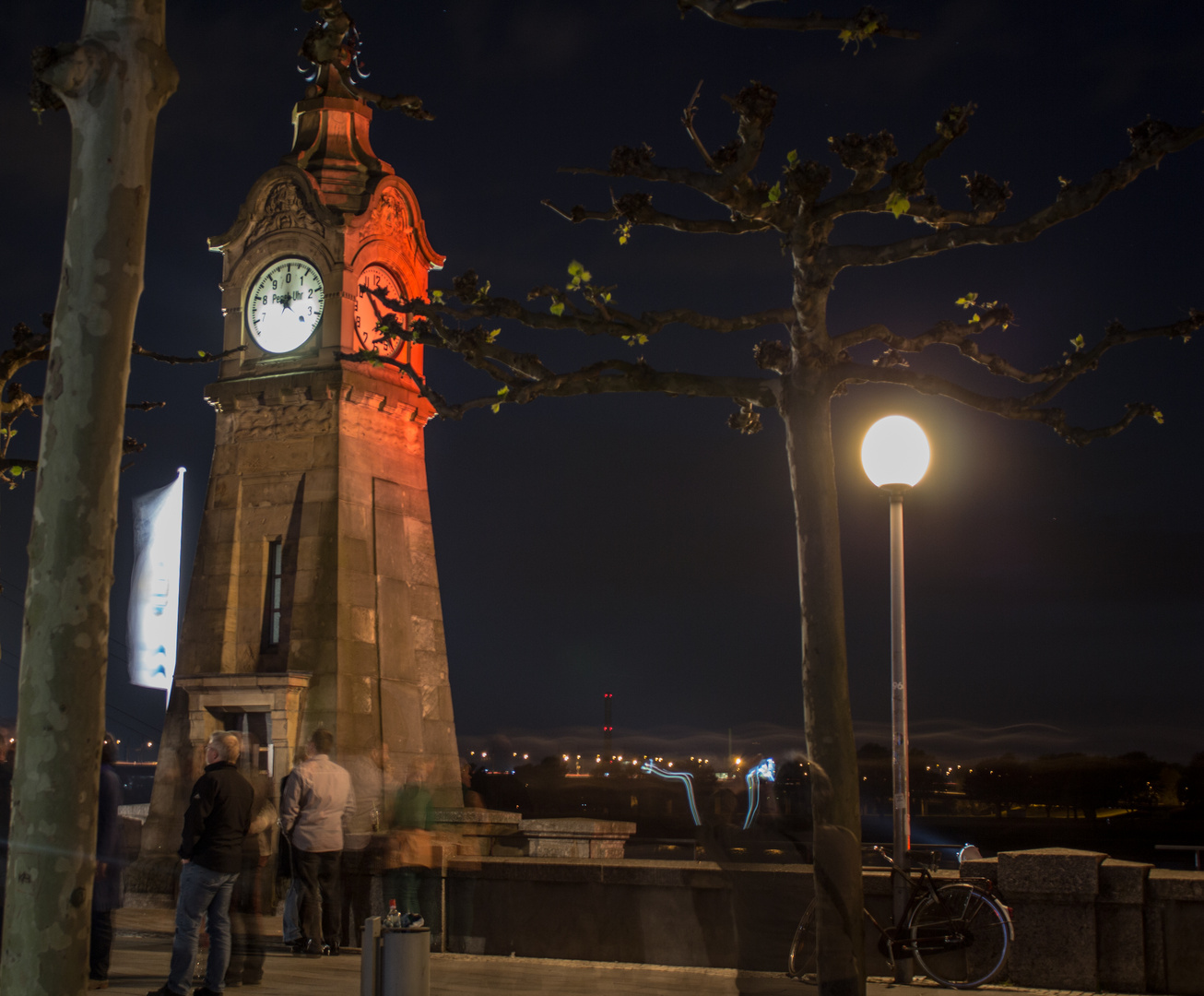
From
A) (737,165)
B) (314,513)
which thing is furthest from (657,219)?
(314,513)

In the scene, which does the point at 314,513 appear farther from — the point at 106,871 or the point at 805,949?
the point at 805,949

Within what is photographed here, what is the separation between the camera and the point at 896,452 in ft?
37.2

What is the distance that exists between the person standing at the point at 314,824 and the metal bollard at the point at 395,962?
4.58 metres

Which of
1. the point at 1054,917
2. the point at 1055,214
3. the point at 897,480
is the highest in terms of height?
the point at 1055,214

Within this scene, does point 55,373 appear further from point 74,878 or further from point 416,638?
point 416,638

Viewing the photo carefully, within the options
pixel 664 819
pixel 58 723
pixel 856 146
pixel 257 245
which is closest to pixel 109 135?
pixel 58 723

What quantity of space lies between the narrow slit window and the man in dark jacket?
32.2 ft

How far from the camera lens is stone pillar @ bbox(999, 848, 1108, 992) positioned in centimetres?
1041

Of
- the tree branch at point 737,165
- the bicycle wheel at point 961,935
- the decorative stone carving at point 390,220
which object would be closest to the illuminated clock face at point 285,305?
the decorative stone carving at point 390,220

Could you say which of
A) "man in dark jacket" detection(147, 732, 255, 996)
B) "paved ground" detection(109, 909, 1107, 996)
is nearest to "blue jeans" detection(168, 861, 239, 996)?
"man in dark jacket" detection(147, 732, 255, 996)

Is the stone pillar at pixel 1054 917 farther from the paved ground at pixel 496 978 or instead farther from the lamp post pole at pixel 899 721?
the lamp post pole at pixel 899 721

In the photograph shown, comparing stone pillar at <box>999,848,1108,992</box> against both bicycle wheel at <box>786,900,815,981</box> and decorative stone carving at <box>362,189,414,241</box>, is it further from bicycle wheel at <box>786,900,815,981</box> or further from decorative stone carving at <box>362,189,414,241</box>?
decorative stone carving at <box>362,189,414,241</box>

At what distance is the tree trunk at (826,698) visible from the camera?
908cm

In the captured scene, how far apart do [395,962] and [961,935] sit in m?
4.97
